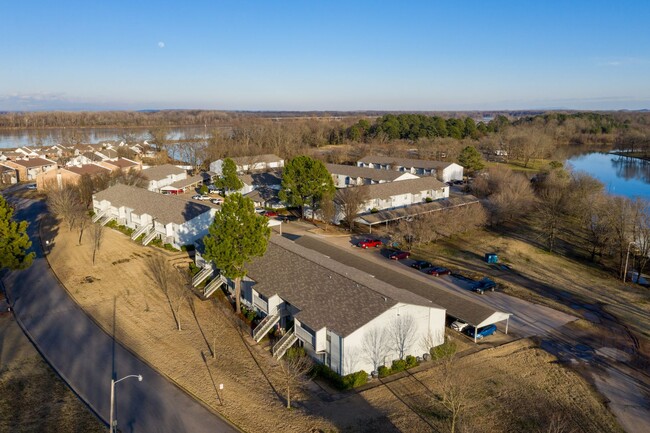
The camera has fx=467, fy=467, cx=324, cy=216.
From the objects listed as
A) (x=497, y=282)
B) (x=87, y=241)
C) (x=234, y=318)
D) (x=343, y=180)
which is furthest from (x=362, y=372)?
(x=343, y=180)

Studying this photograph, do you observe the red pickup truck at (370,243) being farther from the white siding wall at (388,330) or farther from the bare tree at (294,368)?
the bare tree at (294,368)

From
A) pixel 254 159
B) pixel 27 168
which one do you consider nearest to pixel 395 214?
pixel 254 159

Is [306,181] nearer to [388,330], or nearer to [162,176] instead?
[388,330]

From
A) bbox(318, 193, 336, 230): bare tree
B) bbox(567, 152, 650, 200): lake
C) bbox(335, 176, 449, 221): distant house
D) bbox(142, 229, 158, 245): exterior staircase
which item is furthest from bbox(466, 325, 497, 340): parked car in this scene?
bbox(567, 152, 650, 200): lake

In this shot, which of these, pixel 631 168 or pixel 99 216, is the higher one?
pixel 631 168

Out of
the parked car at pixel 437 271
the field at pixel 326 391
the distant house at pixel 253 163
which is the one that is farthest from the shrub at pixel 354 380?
the distant house at pixel 253 163

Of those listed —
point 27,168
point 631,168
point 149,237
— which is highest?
point 27,168
